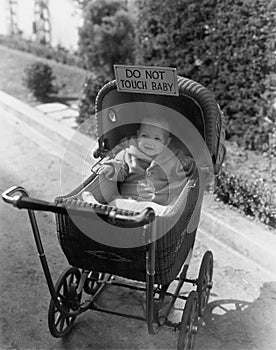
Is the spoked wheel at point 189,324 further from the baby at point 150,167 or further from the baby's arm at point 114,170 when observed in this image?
the baby's arm at point 114,170

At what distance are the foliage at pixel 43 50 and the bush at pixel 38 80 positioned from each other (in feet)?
2.99

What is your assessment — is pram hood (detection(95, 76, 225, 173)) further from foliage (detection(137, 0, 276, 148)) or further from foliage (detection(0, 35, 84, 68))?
foliage (detection(0, 35, 84, 68))

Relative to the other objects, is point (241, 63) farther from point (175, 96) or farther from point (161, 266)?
point (161, 266)

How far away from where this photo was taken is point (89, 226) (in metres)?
2.21

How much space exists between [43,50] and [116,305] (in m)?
6.51

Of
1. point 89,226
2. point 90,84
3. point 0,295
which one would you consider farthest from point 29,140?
point 89,226

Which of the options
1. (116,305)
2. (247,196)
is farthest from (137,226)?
(247,196)

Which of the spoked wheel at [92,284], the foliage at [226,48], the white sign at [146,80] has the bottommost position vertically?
the spoked wheel at [92,284]

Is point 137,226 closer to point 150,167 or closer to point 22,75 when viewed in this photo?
point 150,167

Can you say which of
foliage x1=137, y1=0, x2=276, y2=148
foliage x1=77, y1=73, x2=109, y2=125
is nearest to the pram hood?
foliage x1=137, y1=0, x2=276, y2=148

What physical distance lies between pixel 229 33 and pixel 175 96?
241 cm

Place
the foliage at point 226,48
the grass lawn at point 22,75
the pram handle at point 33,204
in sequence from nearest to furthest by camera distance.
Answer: the pram handle at point 33,204
the foliage at point 226,48
the grass lawn at point 22,75

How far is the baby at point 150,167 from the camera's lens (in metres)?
2.75

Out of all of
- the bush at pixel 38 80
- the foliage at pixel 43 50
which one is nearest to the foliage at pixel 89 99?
the bush at pixel 38 80
